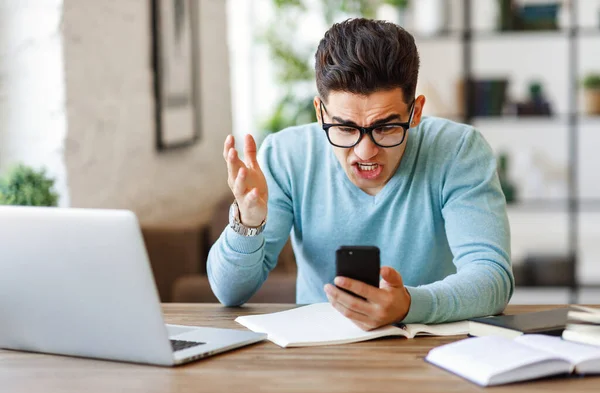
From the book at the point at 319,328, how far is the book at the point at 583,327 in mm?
190

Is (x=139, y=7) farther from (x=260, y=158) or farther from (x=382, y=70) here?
(x=382, y=70)

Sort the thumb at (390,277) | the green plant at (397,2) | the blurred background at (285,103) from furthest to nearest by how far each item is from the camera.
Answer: the green plant at (397,2) < the blurred background at (285,103) < the thumb at (390,277)

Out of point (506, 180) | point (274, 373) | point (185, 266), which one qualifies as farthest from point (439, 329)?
point (506, 180)

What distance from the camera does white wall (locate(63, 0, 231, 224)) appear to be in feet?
9.46

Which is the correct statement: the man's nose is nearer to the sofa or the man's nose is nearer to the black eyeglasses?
the black eyeglasses

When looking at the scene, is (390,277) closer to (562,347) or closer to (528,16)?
(562,347)

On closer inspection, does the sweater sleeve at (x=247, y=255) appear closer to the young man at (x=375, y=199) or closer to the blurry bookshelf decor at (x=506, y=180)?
the young man at (x=375, y=199)

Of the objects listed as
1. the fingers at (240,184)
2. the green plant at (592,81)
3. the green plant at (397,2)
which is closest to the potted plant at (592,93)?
the green plant at (592,81)

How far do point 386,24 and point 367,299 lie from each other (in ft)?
2.17

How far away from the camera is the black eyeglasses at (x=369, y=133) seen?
1803 mm

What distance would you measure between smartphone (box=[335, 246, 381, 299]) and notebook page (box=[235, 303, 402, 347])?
8cm

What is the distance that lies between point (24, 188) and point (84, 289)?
3.59 feet

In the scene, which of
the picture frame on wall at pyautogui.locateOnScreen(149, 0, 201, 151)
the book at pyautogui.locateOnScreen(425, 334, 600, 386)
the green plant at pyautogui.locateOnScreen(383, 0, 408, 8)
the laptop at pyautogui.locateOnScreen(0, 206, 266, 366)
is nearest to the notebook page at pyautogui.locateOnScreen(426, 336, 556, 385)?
the book at pyautogui.locateOnScreen(425, 334, 600, 386)

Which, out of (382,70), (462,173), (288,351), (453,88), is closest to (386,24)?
(382,70)
